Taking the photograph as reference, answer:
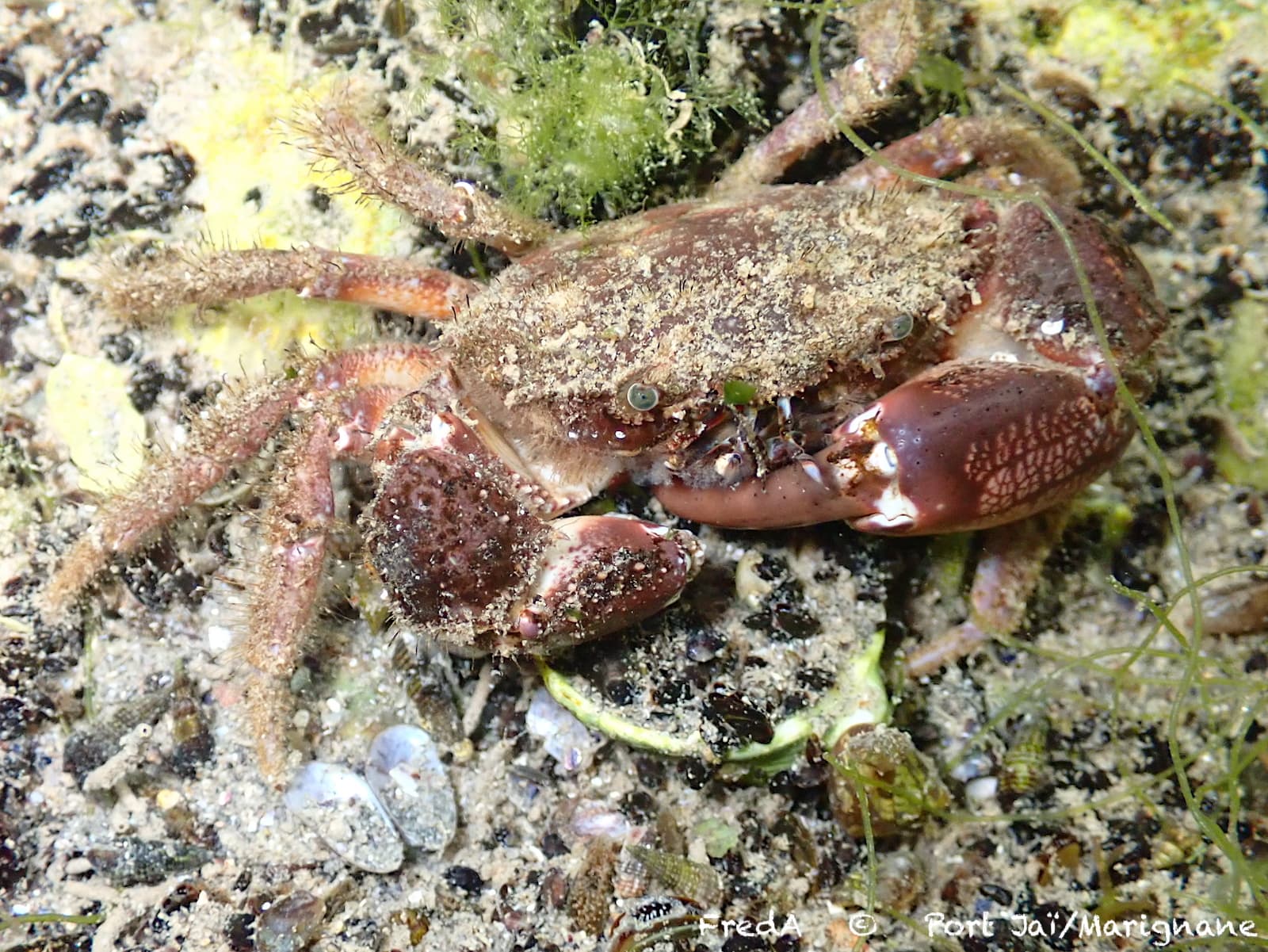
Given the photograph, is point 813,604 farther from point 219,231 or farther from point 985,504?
point 219,231

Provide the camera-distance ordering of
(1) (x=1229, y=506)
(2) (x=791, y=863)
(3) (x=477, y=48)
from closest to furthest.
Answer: (2) (x=791, y=863)
(3) (x=477, y=48)
(1) (x=1229, y=506)

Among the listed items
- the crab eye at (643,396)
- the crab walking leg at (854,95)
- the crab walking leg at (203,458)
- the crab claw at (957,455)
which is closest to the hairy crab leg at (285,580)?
the crab walking leg at (203,458)

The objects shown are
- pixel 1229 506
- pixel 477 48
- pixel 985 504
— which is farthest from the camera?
pixel 1229 506

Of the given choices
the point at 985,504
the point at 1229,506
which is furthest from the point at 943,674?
the point at 1229,506

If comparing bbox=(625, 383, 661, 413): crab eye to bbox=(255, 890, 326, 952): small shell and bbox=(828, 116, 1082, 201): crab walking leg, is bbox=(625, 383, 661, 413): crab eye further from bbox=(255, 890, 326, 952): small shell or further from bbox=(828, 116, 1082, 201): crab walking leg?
bbox=(255, 890, 326, 952): small shell

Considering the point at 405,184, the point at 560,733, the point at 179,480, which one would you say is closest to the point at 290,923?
the point at 560,733

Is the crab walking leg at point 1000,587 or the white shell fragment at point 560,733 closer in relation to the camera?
the white shell fragment at point 560,733

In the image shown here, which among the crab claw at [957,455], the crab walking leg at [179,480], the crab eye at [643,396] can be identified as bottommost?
the crab walking leg at [179,480]

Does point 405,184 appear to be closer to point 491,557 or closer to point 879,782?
point 491,557

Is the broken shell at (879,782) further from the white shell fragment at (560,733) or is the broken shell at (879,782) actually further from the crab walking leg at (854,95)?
the crab walking leg at (854,95)
